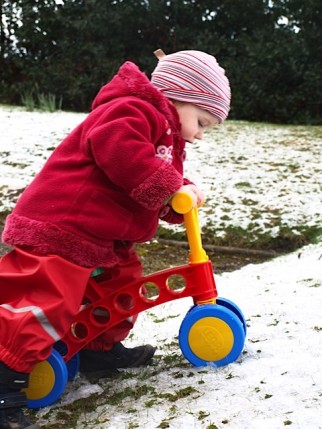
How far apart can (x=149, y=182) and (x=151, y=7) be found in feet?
32.5

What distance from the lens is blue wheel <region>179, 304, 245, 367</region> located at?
6.70 ft

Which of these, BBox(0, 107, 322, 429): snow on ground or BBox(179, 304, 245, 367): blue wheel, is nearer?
BBox(0, 107, 322, 429): snow on ground

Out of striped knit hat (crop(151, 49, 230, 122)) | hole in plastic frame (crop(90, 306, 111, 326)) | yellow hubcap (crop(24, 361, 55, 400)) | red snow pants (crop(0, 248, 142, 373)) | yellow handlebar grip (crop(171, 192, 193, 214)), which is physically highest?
striped knit hat (crop(151, 49, 230, 122))

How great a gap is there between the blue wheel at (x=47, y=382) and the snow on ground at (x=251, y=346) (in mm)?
41

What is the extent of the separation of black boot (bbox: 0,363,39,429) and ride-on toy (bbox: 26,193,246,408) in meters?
0.12

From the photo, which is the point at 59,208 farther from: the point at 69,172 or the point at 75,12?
the point at 75,12

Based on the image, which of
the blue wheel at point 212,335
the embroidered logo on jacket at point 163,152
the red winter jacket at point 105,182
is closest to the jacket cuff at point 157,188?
the red winter jacket at point 105,182

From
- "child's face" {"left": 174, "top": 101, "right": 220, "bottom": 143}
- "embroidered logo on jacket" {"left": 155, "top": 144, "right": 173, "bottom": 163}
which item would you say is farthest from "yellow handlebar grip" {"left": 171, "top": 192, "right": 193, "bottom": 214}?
"child's face" {"left": 174, "top": 101, "right": 220, "bottom": 143}

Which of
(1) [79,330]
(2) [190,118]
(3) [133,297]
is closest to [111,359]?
(1) [79,330]

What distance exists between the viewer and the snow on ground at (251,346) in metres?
1.75

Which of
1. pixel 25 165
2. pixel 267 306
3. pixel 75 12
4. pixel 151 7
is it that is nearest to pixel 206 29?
pixel 151 7

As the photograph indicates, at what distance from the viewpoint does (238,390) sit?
1863 mm

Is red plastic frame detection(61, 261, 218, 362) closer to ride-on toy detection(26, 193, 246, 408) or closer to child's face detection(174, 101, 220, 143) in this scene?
ride-on toy detection(26, 193, 246, 408)

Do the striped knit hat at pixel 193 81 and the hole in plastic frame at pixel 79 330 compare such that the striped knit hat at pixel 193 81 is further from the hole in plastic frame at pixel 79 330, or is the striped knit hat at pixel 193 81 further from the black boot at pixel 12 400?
the black boot at pixel 12 400
